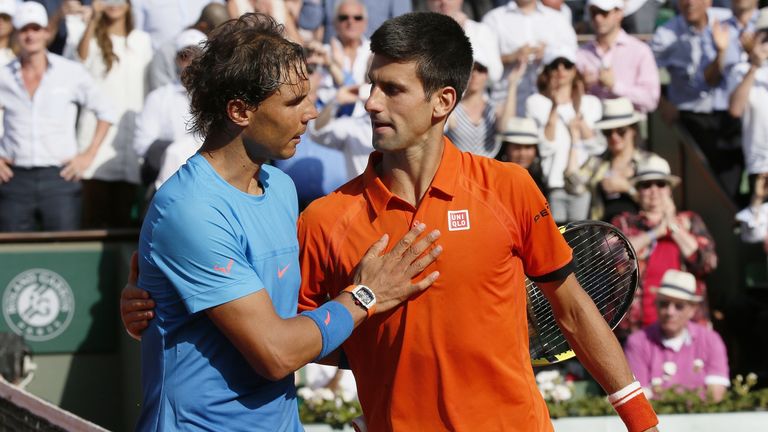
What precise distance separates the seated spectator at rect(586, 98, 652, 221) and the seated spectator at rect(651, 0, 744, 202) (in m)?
0.93

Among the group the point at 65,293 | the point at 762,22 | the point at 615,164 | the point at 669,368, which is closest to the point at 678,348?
the point at 669,368

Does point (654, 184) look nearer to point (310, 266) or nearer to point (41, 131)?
point (41, 131)

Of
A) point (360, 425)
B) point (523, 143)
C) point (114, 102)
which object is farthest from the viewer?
point (114, 102)

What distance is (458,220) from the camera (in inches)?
143

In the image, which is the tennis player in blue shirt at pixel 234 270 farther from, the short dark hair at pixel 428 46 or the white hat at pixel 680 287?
the white hat at pixel 680 287

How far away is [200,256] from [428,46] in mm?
974

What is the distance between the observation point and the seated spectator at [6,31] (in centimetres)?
898

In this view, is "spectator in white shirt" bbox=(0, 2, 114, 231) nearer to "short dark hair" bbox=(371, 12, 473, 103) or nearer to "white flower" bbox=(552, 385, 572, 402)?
"white flower" bbox=(552, 385, 572, 402)

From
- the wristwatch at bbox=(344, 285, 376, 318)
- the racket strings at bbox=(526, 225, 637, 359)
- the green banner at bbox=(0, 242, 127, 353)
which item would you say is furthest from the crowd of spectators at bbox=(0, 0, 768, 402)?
the wristwatch at bbox=(344, 285, 376, 318)

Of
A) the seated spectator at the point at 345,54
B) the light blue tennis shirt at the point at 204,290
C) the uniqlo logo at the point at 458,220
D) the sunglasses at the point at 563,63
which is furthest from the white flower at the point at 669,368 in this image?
the light blue tennis shirt at the point at 204,290

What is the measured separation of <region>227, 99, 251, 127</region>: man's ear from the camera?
11.0 feet

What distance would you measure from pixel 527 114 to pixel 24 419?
14.6 feet

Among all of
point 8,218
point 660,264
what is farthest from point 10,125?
point 660,264

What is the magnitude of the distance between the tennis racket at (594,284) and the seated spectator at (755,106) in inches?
196
